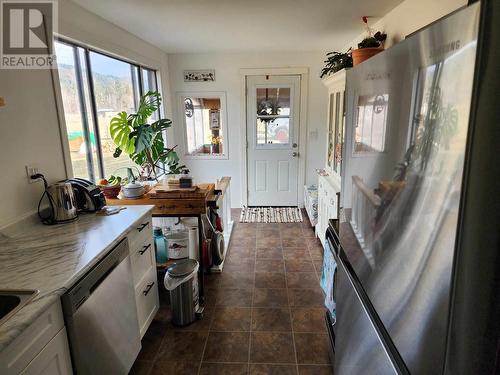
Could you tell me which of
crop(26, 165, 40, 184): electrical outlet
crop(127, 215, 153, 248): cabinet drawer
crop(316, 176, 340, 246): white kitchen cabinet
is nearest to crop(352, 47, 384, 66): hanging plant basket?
crop(316, 176, 340, 246): white kitchen cabinet

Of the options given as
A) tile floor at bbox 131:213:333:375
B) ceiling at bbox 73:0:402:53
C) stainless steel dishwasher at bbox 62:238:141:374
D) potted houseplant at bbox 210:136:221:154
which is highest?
ceiling at bbox 73:0:402:53

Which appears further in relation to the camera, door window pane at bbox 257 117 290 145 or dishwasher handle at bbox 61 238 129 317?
door window pane at bbox 257 117 290 145

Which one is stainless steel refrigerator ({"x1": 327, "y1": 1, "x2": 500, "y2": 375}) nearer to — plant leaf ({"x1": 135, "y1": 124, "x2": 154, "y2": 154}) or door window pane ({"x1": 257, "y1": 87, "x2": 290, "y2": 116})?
plant leaf ({"x1": 135, "y1": 124, "x2": 154, "y2": 154})

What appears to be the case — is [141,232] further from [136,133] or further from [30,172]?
[136,133]

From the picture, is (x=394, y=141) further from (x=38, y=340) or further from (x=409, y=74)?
(x=38, y=340)

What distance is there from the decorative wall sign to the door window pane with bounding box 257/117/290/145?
3.10 feet

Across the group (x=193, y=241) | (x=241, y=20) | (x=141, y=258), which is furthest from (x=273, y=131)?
(x=141, y=258)

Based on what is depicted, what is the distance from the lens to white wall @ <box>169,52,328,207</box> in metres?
4.52

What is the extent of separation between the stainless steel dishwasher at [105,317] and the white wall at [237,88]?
3.25 meters

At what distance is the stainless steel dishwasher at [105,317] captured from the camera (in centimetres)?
129

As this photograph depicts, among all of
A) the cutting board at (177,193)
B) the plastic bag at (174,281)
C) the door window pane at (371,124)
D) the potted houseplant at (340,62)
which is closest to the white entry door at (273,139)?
the potted houseplant at (340,62)

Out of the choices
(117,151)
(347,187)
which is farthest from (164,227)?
(347,187)

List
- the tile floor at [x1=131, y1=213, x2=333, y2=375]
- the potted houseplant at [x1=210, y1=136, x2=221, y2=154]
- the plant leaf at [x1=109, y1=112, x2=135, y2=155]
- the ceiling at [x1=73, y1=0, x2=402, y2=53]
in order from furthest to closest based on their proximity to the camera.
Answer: the potted houseplant at [x1=210, y1=136, x2=221, y2=154]
the plant leaf at [x1=109, y1=112, x2=135, y2=155]
the ceiling at [x1=73, y1=0, x2=402, y2=53]
the tile floor at [x1=131, y1=213, x2=333, y2=375]

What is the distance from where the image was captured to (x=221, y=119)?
4.78 meters
